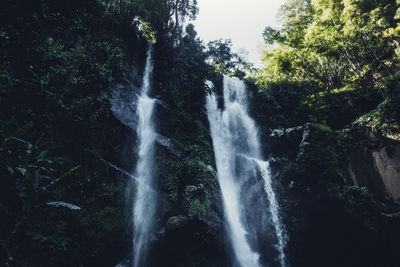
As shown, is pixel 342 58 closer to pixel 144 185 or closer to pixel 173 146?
pixel 173 146

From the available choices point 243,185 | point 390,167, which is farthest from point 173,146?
point 390,167

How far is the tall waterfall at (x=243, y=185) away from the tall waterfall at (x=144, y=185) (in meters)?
3.42

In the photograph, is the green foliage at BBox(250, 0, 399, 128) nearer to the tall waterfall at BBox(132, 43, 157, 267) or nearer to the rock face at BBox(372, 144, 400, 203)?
the rock face at BBox(372, 144, 400, 203)

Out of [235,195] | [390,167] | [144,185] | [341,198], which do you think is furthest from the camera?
[235,195]

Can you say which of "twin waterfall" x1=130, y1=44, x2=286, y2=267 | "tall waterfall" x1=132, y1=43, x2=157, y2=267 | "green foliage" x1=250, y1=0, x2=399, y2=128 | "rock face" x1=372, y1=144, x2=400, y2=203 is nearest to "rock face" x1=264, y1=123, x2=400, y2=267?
"rock face" x1=372, y1=144, x2=400, y2=203

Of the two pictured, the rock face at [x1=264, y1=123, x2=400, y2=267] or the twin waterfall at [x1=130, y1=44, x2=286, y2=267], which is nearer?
the twin waterfall at [x1=130, y1=44, x2=286, y2=267]

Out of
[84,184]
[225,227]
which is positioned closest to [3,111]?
[84,184]

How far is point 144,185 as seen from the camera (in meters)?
8.11

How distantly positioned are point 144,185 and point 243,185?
5.44 metres

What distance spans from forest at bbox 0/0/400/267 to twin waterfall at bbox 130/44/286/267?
0.39 feet

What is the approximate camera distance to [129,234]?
688 centimetres

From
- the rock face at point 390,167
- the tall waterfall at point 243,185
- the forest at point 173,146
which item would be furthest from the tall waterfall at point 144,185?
the rock face at point 390,167

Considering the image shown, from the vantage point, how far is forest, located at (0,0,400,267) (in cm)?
460

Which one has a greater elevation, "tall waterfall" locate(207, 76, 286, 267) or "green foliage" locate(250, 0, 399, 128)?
"green foliage" locate(250, 0, 399, 128)
